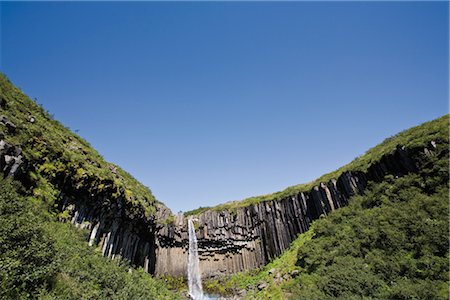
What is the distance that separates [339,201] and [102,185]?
2371cm

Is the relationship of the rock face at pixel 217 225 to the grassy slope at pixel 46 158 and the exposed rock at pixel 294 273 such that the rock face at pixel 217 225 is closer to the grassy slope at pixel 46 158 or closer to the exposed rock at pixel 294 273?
the grassy slope at pixel 46 158

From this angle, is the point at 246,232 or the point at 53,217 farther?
the point at 246,232

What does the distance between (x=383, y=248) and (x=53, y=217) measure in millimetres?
21000

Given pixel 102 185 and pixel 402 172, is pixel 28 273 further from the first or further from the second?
pixel 402 172

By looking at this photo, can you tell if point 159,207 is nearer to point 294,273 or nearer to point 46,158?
point 294,273

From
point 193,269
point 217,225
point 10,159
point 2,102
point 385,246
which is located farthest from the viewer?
point 217,225

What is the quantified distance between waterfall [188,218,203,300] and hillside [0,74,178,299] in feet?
39.5

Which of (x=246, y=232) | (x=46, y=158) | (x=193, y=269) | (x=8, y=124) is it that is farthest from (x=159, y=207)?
(x=8, y=124)

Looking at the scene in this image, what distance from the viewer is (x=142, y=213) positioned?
24547mm

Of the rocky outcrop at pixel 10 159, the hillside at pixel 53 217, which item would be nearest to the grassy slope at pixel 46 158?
the hillside at pixel 53 217

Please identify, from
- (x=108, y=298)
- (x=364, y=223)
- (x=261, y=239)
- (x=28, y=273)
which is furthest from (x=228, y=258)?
(x=28, y=273)

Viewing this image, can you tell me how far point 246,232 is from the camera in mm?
35250

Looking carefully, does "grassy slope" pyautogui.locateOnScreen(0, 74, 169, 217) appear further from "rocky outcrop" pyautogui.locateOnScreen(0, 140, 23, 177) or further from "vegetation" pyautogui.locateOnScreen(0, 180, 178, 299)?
"vegetation" pyautogui.locateOnScreen(0, 180, 178, 299)

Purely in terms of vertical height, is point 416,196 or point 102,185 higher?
point 102,185
